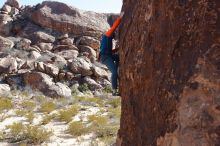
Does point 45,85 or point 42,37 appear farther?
point 42,37

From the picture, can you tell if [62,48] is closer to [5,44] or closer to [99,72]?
[5,44]

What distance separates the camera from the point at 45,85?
18719mm

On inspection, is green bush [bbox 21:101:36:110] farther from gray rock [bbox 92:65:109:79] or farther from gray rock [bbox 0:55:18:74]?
gray rock [bbox 92:65:109:79]

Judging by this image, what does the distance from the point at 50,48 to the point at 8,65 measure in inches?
177

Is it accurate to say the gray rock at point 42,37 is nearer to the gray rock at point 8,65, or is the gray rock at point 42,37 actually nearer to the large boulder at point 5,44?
the large boulder at point 5,44

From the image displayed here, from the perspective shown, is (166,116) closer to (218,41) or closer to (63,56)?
(218,41)

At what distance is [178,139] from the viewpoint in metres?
2.87

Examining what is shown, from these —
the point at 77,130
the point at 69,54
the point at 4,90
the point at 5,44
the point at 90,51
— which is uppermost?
the point at 5,44

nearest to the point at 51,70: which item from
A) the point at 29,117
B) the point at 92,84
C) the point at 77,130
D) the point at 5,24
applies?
the point at 92,84

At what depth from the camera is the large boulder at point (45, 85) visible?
59.9ft

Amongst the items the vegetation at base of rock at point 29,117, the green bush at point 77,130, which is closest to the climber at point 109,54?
the green bush at point 77,130

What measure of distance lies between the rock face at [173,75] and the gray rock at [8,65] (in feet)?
56.3

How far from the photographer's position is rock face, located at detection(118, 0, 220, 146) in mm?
2814

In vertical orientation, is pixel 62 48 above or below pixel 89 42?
below
